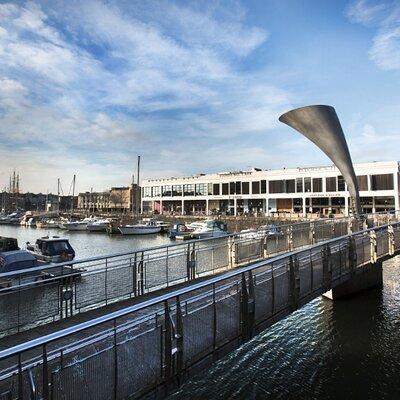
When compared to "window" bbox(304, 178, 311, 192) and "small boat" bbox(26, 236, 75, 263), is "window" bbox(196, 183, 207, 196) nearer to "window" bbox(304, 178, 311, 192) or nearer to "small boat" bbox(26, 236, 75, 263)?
"window" bbox(304, 178, 311, 192)

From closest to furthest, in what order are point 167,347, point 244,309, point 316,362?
1. point 167,347
2. point 244,309
3. point 316,362

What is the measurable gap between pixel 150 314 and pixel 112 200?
16524cm

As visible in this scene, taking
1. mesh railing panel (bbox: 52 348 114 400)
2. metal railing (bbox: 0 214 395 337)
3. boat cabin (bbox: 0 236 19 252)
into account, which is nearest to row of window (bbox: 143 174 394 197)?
boat cabin (bbox: 0 236 19 252)

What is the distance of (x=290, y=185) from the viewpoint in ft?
335

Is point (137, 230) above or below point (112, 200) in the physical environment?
below

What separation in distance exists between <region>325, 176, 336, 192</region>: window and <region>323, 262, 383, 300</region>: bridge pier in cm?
7525

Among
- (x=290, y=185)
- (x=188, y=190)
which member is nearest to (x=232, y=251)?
(x=290, y=185)

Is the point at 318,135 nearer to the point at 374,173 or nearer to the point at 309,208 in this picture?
the point at 374,173

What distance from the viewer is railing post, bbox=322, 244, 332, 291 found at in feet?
36.9

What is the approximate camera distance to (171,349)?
19.7ft

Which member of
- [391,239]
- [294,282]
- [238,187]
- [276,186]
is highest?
[238,187]

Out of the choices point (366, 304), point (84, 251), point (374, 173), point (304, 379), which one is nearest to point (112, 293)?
point (304, 379)

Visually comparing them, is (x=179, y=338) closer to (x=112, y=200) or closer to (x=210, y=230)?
(x=210, y=230)

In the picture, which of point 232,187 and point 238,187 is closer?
point 238,187
